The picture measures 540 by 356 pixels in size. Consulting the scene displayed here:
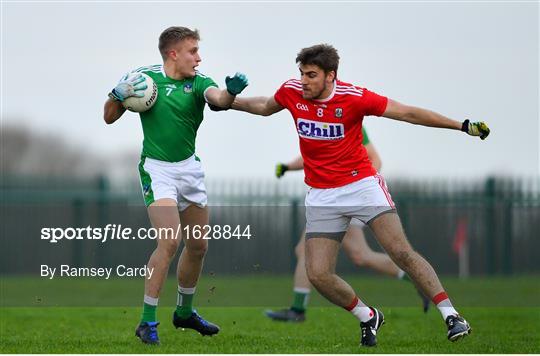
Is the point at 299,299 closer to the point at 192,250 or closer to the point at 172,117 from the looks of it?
the point at 192,250

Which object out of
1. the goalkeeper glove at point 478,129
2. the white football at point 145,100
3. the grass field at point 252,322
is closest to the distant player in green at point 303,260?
the grass field at point 252,322

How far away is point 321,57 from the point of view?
355 inches

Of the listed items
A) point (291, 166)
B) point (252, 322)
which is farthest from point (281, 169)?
point (252, 322)

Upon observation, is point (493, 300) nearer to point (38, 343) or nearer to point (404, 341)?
point (404, 341)

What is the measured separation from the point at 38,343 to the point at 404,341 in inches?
125

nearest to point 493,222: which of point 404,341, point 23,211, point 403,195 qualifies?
point 403,195

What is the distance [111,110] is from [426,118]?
2674mm

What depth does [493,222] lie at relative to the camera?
26156 millimetres

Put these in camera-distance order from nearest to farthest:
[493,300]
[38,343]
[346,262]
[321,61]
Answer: [321,61] < [38,343] < [493,300] < [346,262]

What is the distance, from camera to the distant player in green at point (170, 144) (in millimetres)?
9516

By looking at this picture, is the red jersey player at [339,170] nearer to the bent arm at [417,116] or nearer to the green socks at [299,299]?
the bent arm at [417,116]

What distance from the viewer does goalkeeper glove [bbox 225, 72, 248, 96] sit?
927 cm

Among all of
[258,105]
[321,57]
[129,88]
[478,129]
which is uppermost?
[321,57]

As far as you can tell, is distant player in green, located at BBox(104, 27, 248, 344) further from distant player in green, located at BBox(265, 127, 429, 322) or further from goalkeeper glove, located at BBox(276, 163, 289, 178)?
goalkeeper glove, located at BBox(276, 163, 289, 178)
